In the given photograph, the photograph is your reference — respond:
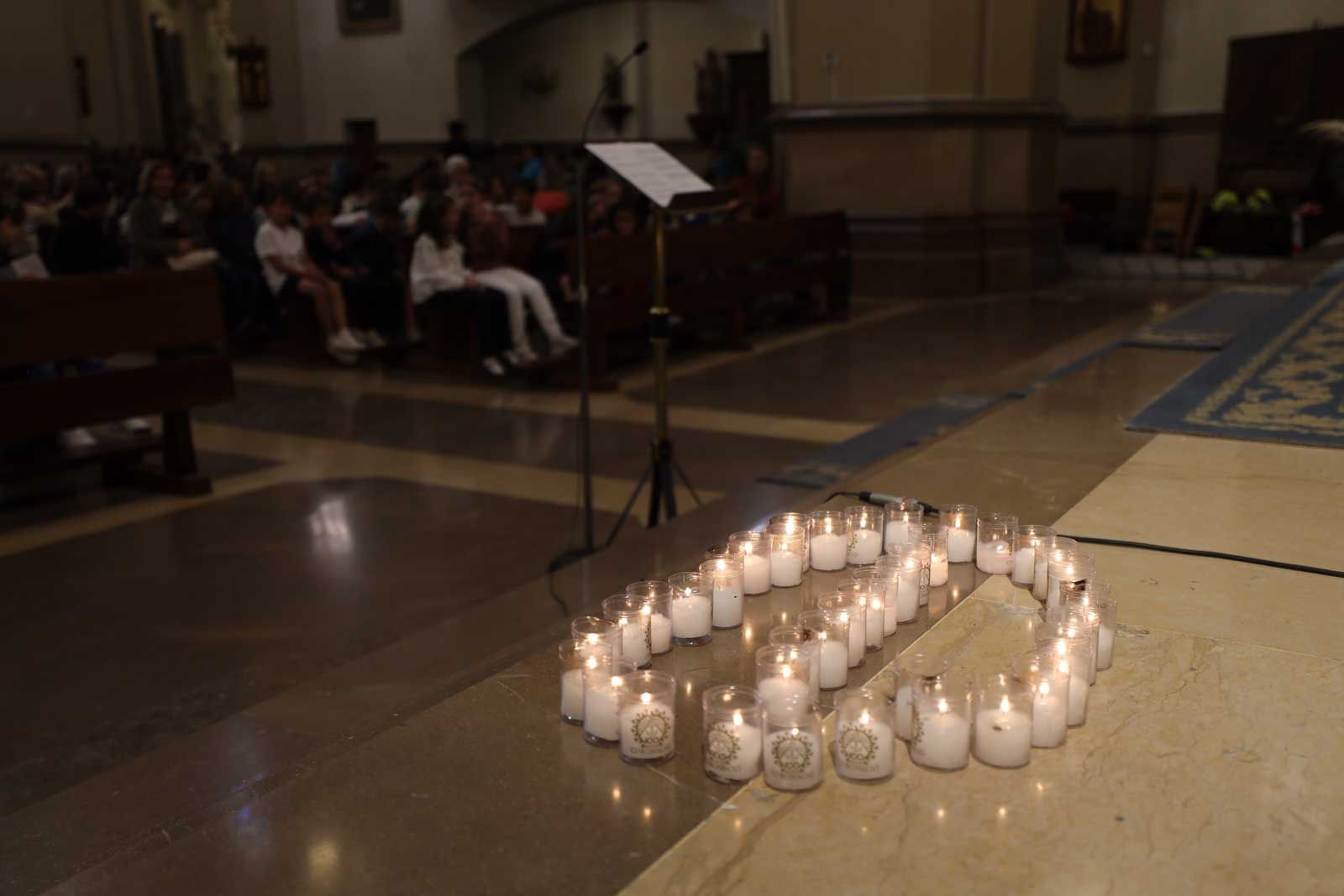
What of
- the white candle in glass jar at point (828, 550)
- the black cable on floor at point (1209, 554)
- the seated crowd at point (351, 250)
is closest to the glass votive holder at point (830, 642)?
the white candle in glass jar at point (828, 550)

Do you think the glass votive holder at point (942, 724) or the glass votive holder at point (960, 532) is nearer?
the glass votive holder at point (942, 724)

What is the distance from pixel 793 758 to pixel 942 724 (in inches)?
9.4

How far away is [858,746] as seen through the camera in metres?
1.84

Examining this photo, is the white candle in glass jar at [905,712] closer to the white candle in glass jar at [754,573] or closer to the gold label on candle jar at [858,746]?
the gold label on candle jar at [858,746]

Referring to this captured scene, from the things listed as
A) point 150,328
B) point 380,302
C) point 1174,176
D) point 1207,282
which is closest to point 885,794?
point 150,328

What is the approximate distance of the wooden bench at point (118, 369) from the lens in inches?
187

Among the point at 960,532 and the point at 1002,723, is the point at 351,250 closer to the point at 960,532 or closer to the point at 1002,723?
the point at 960,532

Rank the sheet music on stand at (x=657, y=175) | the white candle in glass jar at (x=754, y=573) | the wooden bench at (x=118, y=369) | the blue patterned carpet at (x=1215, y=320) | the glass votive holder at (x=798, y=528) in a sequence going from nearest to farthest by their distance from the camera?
the white candle in glass jar at (x=754, y=573) < the glass votive holder at (x=798, y=528) < the sheet music on stand at (x=657, y=175) < the wooden bench at (x=118, y=369) < the blue patterned carpet at (x=1215, y=320)

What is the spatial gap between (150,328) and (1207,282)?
10.4 meters

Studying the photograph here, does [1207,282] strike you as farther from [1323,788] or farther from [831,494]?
[1323,788]

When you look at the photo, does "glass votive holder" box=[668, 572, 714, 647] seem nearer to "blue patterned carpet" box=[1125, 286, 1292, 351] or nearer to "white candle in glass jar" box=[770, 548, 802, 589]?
"white candle in glass jar" box=[770, 548, 802, 589]

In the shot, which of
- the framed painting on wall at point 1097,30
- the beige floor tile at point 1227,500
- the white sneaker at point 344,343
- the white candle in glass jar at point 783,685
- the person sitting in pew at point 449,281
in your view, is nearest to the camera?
the white candle in glass jar at point 783,685

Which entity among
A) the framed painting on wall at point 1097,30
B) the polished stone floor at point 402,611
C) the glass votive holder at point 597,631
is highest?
the framed painting on wall at point 1097,30

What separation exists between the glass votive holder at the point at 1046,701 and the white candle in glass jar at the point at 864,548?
0.80 meters
